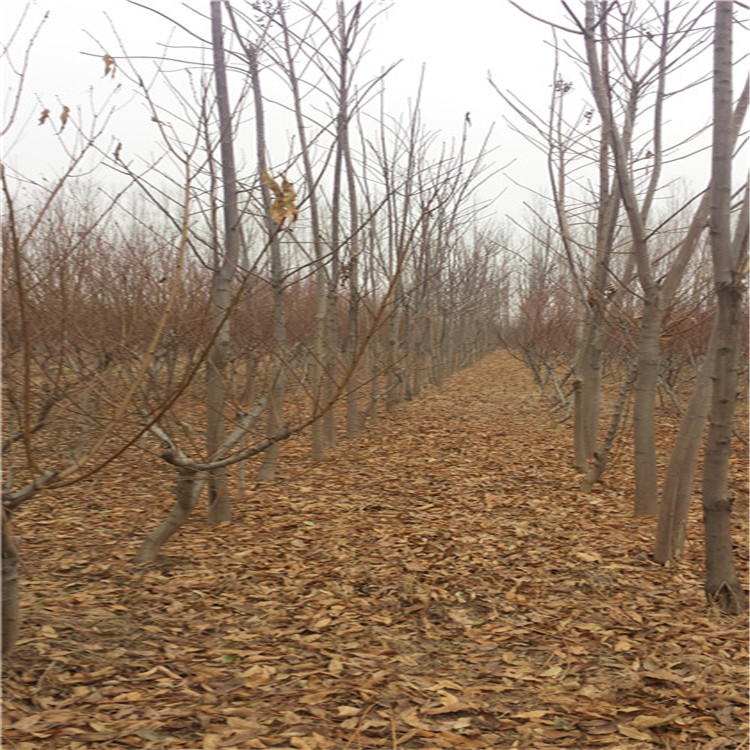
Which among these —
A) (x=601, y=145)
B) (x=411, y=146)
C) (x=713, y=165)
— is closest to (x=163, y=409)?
(x=713, y=165)

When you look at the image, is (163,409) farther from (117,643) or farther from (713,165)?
(713,165)

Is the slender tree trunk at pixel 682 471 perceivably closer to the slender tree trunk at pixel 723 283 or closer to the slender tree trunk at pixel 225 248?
the slender tree trunk at pixel 723 283

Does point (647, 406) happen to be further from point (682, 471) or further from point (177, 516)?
point (177, 516)

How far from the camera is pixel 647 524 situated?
4.90 meters

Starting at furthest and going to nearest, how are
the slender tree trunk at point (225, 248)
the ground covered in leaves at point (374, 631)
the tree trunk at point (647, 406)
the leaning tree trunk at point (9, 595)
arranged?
the tree trunk at point (647, 406) → the slender tree trunk at point (225, 248) → the leaning tree trunk at point (9, 595) → the ground covered in leaves at point (374, 631)

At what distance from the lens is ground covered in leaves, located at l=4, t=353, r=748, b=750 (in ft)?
7.59

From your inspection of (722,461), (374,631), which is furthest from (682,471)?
(374,631)

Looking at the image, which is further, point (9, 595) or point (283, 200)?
point (9, 595)

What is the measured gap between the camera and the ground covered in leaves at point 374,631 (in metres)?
2.31

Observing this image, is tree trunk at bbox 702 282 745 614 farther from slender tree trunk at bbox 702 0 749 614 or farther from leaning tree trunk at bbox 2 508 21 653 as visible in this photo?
leaning tree trunk at bbox 2 508 21 653

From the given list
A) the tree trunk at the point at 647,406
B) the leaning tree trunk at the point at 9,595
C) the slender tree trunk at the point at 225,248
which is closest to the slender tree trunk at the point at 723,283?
the tree trunk at the point at 647,406

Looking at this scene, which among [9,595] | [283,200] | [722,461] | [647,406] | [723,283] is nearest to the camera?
[283,200]

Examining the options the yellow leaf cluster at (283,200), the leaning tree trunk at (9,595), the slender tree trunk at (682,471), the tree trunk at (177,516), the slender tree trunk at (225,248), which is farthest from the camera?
the slender tree trunk at (225,248)

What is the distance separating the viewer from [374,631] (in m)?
3.21
